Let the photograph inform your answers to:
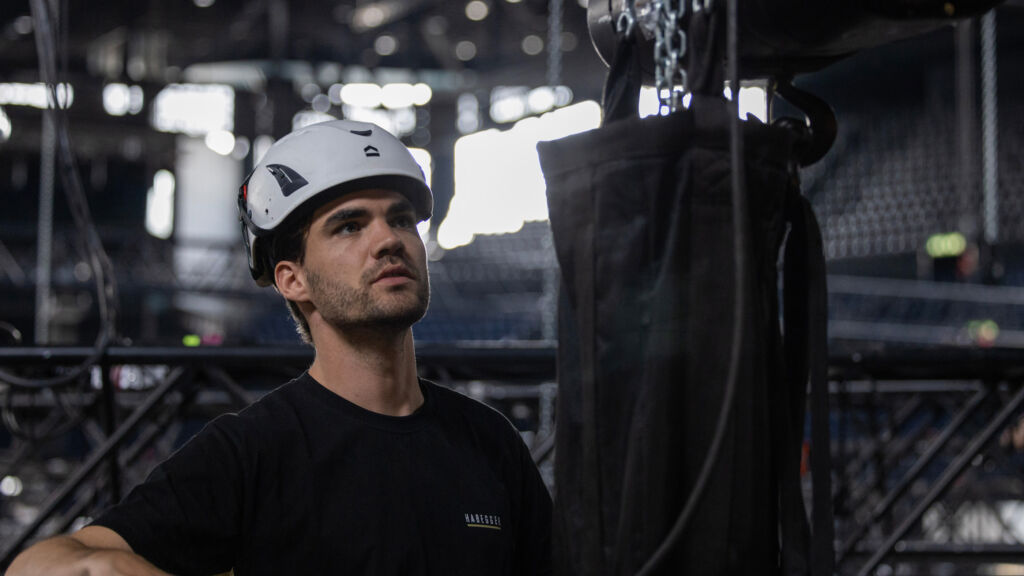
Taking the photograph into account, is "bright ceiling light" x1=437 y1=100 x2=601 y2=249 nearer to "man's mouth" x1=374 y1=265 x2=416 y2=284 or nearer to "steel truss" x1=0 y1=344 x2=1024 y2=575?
"steel truss" x1=0 y1=344 x2=1024 y2=575

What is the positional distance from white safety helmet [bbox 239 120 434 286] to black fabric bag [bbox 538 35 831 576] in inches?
26.3

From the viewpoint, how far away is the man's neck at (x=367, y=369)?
1955 millimetres

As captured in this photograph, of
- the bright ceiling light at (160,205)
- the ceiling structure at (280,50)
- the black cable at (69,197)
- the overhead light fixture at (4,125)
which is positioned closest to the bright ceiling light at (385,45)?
the ceiling structure at (280,50)

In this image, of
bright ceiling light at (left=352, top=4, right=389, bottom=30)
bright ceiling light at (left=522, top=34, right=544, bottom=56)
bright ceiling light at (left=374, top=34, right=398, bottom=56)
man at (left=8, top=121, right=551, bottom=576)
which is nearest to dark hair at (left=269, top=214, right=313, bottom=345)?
man at (left=8, top=121, right=551, bottom=576)

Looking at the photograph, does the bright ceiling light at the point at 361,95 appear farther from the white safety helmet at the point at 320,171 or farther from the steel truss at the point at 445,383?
the white safety helmet at the point at 320,171

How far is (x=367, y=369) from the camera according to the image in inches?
77.0

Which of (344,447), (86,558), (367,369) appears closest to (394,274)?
(367,369)

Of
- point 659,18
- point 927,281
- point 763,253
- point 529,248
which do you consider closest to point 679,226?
point 763,253

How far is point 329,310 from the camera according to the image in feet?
6.35

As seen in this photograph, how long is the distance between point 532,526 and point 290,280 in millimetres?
624

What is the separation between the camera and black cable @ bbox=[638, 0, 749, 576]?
1.16m

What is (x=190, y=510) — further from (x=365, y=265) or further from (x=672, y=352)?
(x=672, y=352)

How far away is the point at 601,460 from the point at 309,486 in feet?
2.12

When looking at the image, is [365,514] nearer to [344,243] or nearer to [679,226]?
[344,243]
